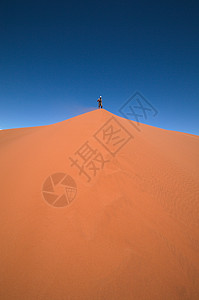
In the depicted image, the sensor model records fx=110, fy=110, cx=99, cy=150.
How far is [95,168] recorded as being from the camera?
3.21m

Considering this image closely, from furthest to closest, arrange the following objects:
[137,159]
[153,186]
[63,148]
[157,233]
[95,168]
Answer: [63,148]
[137,159]
[95,168]
[153,186]
[157,233]

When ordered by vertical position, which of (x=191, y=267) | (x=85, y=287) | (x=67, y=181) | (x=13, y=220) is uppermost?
(x=67, y=181)

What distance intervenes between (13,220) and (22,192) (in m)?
0.68

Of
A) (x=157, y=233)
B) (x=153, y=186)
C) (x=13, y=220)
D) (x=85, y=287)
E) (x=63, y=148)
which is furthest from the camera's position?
(x=63, y=148)

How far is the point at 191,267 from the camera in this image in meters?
1.62

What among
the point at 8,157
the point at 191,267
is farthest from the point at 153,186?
the point at 8,157

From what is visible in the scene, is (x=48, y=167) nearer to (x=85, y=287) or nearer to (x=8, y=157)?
(x=8, y=157)

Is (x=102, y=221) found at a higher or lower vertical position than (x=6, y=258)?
lower

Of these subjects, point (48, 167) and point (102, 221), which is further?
point (48, 167)

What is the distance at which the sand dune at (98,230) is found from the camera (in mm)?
1481

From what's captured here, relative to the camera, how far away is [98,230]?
6.45 ft

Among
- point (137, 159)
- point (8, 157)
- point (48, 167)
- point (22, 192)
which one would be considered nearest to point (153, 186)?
point (137, 159)

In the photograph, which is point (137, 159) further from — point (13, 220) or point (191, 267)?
point (13, 220)

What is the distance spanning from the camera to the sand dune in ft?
4.86
